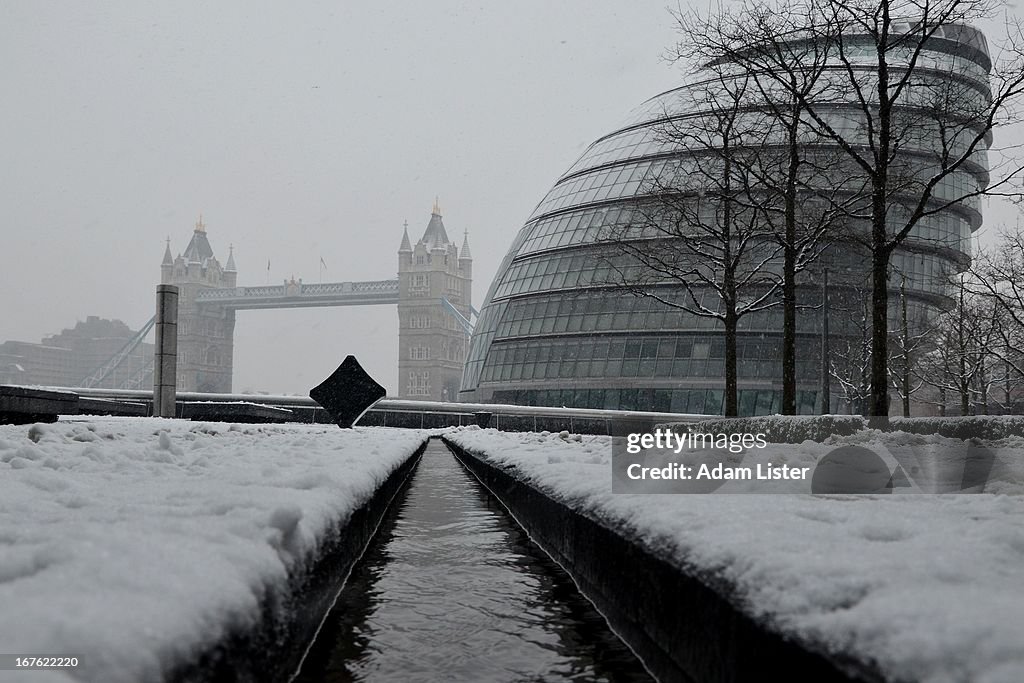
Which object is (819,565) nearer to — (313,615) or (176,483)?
(313,615)

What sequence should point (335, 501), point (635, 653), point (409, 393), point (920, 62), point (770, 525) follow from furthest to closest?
point (409, 393), point (920, 62), point (335, 501), point (635, 653), point (770, 525)

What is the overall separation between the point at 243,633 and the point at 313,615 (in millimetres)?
1327

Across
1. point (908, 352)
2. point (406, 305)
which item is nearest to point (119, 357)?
point (406, 305)

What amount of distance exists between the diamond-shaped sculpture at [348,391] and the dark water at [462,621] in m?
14.8

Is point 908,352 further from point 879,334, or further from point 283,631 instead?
point 283,631

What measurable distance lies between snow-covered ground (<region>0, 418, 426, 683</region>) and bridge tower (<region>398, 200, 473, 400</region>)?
529ft

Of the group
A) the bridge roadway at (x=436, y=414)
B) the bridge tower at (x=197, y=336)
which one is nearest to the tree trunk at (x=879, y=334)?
the bridge roadway at (x=436, y=414)

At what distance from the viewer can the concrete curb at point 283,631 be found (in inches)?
68.5

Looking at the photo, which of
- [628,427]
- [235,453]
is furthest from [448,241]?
[235,453]

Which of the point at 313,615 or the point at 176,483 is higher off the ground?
the point at 176,483

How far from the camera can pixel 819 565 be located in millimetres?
2205

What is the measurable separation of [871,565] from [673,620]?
2.42 ft

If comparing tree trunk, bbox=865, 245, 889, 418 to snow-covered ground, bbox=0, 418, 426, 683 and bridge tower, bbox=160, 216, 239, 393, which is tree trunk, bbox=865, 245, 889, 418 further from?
bridge tower, bbox=160, 216, 239, 393

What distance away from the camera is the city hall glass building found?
42969 mm
